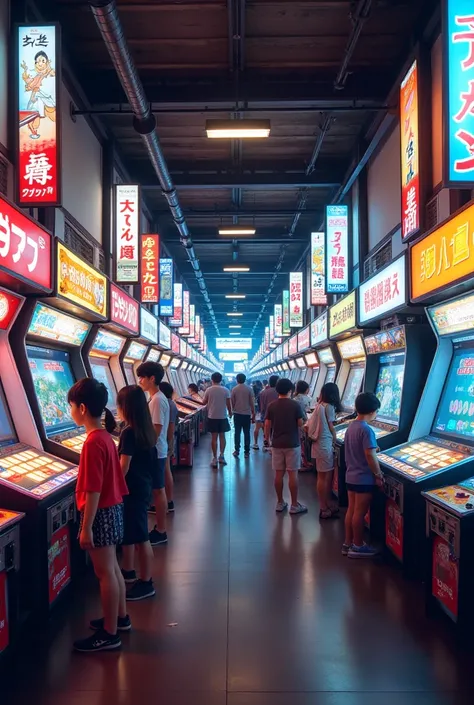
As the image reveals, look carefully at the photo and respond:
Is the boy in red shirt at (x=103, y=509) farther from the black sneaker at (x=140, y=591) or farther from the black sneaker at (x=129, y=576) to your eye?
the black sneaker at (x=129, y=576)

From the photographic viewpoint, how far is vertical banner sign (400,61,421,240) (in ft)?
17.8

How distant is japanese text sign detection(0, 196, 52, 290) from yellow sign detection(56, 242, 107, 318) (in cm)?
27

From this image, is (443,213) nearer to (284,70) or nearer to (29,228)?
(284,70)

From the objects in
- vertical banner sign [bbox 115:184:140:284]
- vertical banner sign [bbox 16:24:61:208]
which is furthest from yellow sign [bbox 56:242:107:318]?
vertical banner sign [bbox 115:184:140:284]

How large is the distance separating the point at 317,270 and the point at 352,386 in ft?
11.1

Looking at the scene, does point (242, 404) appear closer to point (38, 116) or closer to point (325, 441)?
point (325, 441)

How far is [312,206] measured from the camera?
43.9ft

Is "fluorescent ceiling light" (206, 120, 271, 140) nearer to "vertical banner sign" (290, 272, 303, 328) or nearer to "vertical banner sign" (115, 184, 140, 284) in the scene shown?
"vertical banner sign" (115, 184, 140, 284)

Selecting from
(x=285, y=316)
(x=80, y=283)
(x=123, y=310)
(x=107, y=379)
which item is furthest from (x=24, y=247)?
(x=285, y=316)

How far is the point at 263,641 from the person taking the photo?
343 cm

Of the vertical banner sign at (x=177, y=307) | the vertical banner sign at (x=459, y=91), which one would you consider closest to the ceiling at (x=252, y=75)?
the vertical banner sign at (x=459, y=91)

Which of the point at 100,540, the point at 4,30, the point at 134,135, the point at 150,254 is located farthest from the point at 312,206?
the point at 100,540

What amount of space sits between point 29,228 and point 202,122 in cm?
553

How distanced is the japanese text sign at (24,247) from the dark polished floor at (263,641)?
2452 millimetres
